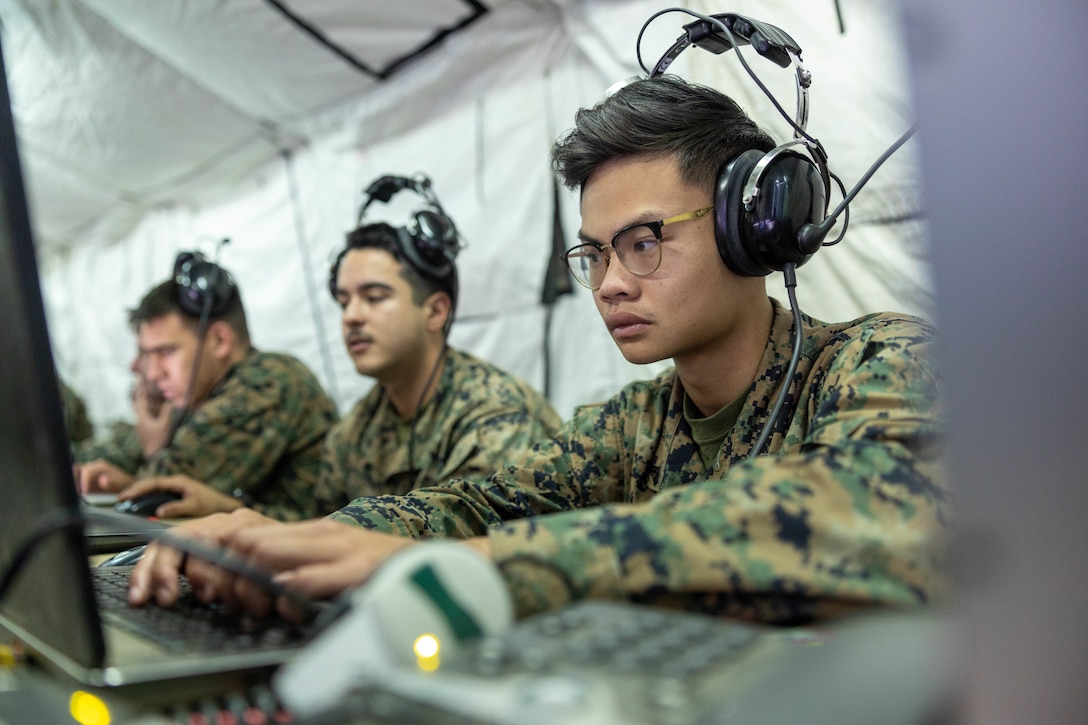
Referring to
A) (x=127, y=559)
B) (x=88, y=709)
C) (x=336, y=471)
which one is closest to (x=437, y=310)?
(x=336, y=471)

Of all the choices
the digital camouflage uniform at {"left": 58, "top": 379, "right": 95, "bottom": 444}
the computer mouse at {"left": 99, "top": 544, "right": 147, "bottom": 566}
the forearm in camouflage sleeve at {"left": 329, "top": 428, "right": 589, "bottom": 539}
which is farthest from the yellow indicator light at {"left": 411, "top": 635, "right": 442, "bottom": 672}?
the digital camouflage uniform at {"left": 58, "top": 379, "right": 95, "bottom": 444}

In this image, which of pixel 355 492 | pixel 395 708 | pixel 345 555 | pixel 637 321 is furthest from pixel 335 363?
pixel 395 708

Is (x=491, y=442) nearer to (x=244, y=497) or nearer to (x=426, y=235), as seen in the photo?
(x=426, y=235)

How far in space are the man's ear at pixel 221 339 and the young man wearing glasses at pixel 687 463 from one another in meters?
1.62

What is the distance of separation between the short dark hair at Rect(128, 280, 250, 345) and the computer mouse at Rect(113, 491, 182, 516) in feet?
2.85

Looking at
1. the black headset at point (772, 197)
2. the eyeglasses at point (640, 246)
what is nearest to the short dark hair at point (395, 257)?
the eyeglasses at point (640, 246)

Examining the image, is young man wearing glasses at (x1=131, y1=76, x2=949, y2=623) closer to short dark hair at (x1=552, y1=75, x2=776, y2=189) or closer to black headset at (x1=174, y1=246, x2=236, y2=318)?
short dark hair at (x1=552, y1=75, x2=776, y2=189)

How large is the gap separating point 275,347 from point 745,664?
9.51ft

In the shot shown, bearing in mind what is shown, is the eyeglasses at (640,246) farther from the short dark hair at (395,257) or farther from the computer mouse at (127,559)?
the short dark hair at (395,257)

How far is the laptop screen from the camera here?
1.56ft

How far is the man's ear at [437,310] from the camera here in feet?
6.73

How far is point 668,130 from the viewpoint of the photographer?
1.12 meters

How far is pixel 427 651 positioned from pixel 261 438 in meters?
2.01

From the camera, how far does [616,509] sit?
594mm
